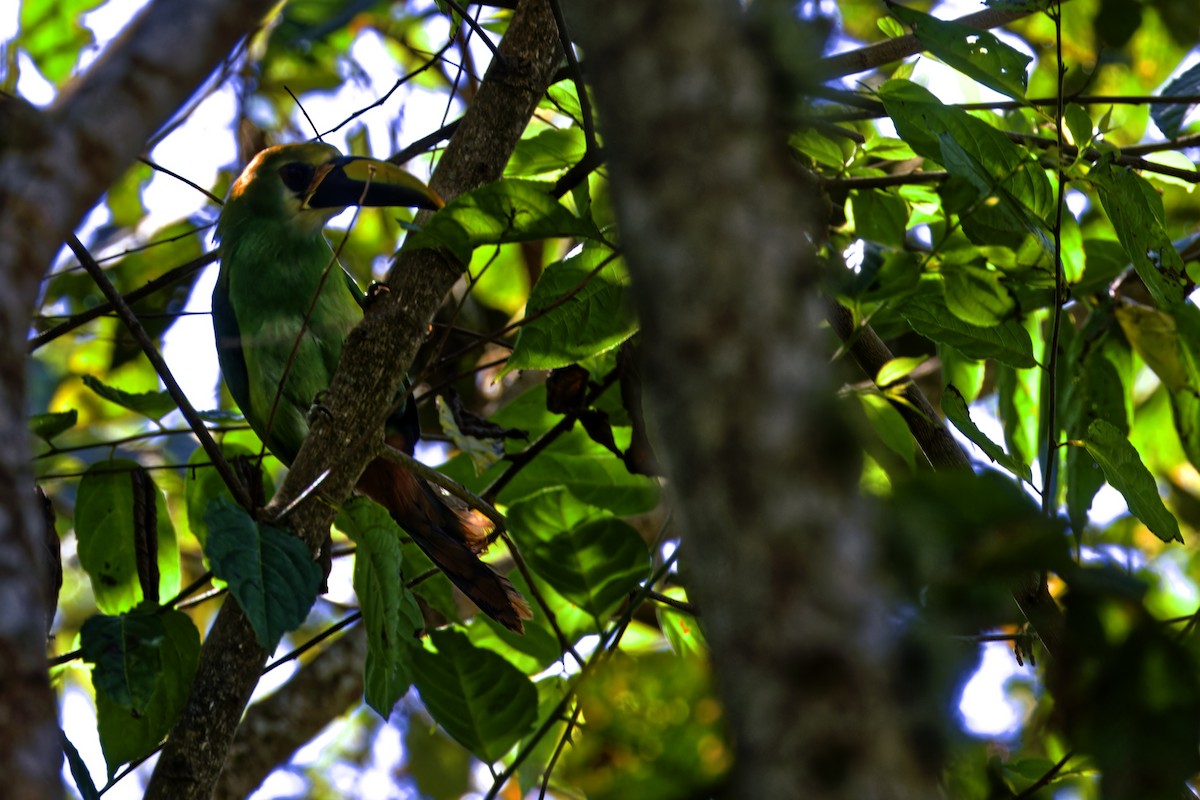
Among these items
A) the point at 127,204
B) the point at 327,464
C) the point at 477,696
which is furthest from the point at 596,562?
the point at 127,204

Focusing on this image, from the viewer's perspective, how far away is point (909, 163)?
9.09 ft

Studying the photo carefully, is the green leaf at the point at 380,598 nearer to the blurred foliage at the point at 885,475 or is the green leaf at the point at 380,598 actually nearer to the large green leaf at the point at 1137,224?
the blurred foliage at the point at 885,475

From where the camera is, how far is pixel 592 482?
2.36 m

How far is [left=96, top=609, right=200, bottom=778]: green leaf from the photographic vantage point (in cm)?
179

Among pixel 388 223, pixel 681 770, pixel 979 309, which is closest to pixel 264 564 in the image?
pixel 681 770

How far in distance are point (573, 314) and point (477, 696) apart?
0.59 m

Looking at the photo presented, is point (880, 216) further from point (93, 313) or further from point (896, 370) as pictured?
point (93, 313)

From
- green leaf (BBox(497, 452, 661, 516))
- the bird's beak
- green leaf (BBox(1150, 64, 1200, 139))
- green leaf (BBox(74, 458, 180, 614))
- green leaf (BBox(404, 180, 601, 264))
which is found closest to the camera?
green leaf (BBox(404, 180, 601, 264))

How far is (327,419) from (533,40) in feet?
2.57

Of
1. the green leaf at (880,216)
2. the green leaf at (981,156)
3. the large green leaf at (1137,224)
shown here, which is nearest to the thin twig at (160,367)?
the green leaf at (981,156)

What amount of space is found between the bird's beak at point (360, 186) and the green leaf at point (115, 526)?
794mm

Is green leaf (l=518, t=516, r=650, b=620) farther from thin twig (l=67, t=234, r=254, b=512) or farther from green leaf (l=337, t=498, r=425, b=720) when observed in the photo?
thin twig (l=67, t=234, r=254, b=512)

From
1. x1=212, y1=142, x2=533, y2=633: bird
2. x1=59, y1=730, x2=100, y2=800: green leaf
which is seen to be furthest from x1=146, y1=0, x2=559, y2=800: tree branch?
x1=212, y1=142, x2=533, y2=633: bird

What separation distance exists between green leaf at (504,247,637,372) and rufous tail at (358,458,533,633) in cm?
59
